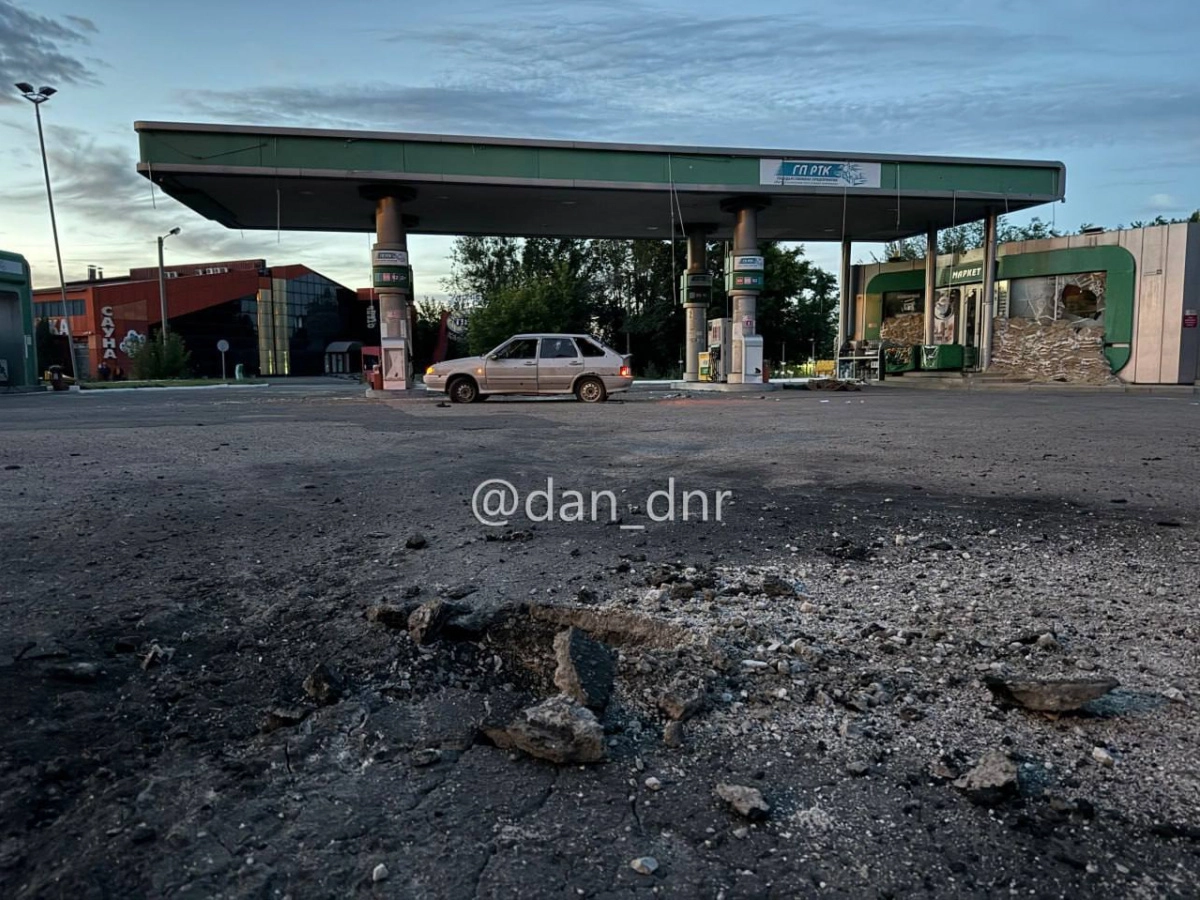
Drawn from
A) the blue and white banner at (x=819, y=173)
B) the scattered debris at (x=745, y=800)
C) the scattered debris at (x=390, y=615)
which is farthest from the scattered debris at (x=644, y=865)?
the blue and white banner at (x=819, y=173)

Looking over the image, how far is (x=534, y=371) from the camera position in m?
20.3

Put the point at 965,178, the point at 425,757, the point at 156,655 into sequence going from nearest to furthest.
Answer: the point at 425,757, the point at 156,655, the point at 965,178

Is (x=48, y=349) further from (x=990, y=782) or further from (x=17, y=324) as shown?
(x=990, y=782)

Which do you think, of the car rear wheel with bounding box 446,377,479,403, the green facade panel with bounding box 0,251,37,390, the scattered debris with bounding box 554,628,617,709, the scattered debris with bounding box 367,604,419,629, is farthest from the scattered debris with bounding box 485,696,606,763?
the green facade panel with bounding box 0,251,37,390

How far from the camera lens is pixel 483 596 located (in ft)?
13.6

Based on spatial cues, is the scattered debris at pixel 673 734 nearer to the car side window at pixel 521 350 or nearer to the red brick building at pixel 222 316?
the car side window at pixel 521 350

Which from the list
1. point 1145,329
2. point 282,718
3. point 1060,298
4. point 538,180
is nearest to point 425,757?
point 282,718

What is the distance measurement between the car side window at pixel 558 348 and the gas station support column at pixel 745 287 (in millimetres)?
8222

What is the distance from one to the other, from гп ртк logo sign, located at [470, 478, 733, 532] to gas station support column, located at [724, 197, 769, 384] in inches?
787

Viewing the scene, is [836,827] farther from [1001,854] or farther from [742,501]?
[742,501]

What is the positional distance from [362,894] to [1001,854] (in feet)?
5.45

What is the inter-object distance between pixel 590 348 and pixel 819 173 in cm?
1018

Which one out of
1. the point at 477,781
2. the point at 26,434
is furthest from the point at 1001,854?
the point at 26,434

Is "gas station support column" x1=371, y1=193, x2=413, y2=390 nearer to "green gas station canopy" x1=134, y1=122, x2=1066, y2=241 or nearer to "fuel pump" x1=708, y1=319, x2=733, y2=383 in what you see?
"green gas station canopy" x1=134, y1=122, x2=1066, y2=241
